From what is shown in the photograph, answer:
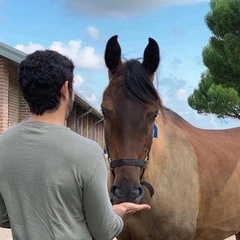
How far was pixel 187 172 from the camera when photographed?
4270 millimetres

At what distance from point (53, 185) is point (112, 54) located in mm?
2214

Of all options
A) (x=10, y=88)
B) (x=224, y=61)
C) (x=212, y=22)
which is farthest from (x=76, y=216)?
(x=212, y=22)

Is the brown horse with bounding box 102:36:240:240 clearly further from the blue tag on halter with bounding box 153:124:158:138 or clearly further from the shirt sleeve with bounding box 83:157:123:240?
the shirt sleeve with bounding box 83:157:123:240

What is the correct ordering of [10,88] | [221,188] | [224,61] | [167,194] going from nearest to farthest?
[167,194]
[221,188]
[10,88]
[224,61]

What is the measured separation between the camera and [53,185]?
6.34 feet

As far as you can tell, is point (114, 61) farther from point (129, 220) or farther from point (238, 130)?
point (238, 130)

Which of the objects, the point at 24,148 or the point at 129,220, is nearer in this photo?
the point at 24,148

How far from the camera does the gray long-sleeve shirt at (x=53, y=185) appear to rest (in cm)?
193

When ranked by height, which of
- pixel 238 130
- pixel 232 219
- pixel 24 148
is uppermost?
pixel 238 130

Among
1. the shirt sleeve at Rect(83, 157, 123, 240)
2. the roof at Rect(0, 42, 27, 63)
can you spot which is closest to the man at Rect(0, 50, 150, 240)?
the shirt sleeve at Rect(83, 157, 123, 240)

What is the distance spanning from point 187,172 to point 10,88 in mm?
9262

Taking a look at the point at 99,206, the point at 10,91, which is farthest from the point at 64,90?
the point at 10,91

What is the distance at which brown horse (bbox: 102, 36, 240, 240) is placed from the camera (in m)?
3.55

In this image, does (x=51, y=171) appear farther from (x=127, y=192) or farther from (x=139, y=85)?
(x=139, y=85)
